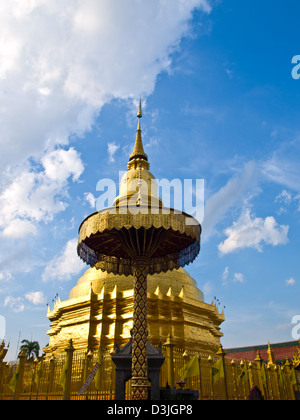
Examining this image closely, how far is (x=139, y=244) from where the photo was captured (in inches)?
409

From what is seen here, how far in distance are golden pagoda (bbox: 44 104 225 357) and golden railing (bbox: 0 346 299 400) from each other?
5.80 metres

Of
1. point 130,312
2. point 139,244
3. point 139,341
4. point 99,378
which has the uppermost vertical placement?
point 130,312

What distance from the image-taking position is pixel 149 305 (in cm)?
2325

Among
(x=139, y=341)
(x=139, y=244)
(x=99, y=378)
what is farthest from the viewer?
(x=99, y=378)

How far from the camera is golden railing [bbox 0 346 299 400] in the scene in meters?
12.6

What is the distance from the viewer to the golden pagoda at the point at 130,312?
22422 mm

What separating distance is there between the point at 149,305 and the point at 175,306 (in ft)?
6.05

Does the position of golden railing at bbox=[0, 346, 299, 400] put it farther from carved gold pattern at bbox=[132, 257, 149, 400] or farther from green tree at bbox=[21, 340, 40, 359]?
green tree at bbox=[21, 340, 40, 359]

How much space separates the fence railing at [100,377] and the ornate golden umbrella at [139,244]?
268 cm

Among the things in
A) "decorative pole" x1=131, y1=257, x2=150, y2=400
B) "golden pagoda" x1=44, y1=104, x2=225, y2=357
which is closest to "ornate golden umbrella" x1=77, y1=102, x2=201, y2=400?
"decorative pole" x1=131, y1=257, x2=150, y2=400

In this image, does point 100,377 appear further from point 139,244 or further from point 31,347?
point 31,347

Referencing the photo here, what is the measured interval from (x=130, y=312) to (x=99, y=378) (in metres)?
10.0

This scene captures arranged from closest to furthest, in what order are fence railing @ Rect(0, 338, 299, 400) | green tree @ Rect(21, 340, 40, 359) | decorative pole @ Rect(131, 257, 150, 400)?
1. decorative pole @ Rect(131, 257, 150, 400)
2. fence railing @ Rect(0, 338, 299, 400)
3. green tree @ Rect(21, 340, 40, 359)

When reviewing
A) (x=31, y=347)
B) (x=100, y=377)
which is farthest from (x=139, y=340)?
A: (x=31, y=347)
